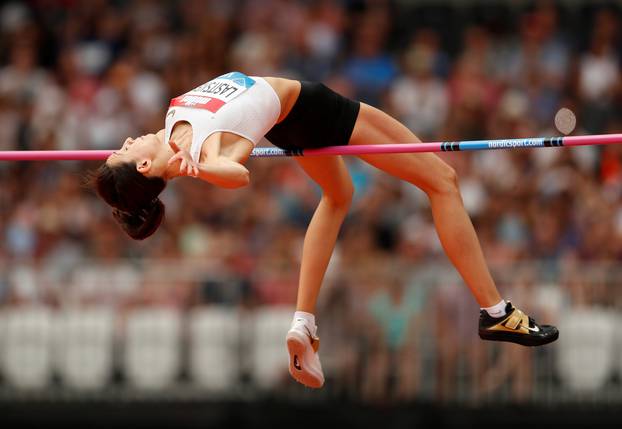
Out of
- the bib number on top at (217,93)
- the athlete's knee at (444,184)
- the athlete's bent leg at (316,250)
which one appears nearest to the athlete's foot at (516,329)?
the athlete's knee at (444,184)

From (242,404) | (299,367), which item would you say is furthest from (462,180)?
(299,367)

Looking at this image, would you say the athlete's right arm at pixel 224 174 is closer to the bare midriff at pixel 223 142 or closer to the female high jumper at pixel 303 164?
the female high jumper at pixel 303 164

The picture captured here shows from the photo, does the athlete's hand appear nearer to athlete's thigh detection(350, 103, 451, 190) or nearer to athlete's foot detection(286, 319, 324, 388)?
athlete's thigh detection(350, 103, 451, 190)

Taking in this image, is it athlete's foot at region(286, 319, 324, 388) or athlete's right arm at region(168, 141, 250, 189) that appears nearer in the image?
athlete's right arm at region(168, 141, 250, 189)

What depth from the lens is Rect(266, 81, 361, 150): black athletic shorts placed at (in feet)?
26.8

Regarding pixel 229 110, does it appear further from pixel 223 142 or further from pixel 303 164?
pixel 303 164

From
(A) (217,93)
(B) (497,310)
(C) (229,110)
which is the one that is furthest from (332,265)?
(C) (229,110)

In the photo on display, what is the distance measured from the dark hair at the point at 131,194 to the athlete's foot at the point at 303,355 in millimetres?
1128

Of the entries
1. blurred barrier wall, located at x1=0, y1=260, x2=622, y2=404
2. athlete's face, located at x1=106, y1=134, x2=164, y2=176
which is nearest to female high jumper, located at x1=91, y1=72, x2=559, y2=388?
athlete's face, located at x1=106, y1=134, x2=164, y2=176

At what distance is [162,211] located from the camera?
809 centimetres

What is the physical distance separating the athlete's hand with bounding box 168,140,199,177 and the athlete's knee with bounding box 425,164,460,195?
1599 mm

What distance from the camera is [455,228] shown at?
26.8ft

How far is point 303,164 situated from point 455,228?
108 centimetres

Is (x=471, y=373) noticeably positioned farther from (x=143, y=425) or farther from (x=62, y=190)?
(x=62, y=190)
